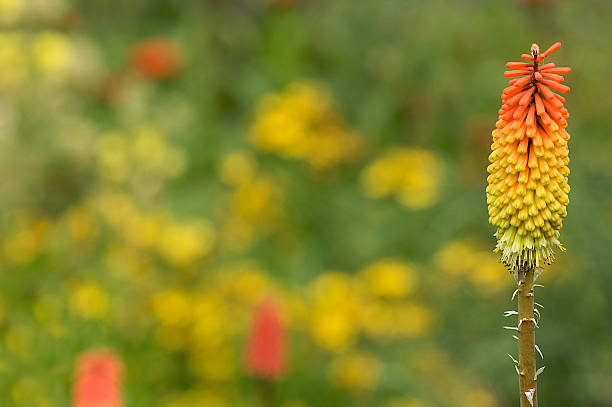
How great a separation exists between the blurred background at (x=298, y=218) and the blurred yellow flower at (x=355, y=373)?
1 centimetres

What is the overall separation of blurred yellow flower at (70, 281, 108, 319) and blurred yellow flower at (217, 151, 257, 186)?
1.77 m

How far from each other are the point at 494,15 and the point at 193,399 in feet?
15.3

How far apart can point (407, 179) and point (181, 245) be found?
157 centimetres

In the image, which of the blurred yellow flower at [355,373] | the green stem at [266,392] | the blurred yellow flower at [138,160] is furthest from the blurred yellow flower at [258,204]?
the green stem at [266,392]

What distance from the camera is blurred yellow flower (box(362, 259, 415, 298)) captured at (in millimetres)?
4539

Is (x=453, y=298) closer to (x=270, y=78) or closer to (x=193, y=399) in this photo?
(x=193, y=399)

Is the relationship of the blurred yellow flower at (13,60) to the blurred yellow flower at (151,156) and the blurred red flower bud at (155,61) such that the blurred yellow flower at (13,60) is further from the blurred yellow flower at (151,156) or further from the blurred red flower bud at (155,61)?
the blurred red flower bud at (155,61)

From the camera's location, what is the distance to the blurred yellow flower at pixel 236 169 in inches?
222

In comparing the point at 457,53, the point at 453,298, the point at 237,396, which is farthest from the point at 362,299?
the point at 457,53

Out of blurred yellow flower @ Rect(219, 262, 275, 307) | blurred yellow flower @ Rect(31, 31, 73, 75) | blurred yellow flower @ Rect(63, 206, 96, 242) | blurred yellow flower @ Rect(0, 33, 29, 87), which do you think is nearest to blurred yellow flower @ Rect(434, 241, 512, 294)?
blurred yellow flower @ Rect(219, 262, 275, 307)

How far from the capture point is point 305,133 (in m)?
5.64

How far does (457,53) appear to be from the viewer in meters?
6.58

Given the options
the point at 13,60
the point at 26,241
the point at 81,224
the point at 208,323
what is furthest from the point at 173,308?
the point at 13,60

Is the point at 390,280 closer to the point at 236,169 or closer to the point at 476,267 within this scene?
the point at 476,267
